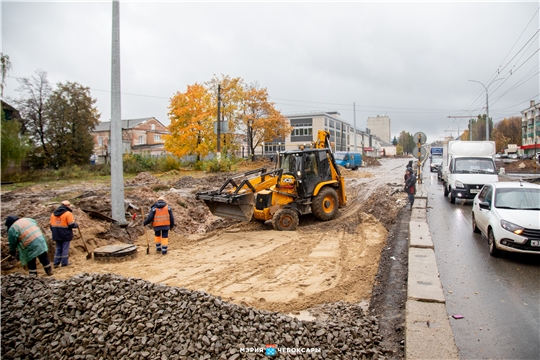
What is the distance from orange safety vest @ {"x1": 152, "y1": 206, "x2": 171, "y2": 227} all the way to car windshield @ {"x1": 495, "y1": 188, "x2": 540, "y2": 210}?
313 inches

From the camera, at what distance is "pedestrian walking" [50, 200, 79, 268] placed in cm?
812

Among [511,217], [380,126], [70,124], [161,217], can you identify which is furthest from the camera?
[380,126]

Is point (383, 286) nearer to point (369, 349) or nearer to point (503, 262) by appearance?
point (369, 349)

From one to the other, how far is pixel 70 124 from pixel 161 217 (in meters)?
32.6

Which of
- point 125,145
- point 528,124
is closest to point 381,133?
point 528,124

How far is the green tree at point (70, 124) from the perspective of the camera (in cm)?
3484

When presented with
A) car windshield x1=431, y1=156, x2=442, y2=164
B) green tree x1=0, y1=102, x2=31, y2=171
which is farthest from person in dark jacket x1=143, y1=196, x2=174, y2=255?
car windshield x1=431, y1=156, x2=442, y2=164

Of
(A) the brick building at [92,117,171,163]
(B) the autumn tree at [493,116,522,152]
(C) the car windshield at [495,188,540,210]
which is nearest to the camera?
(C) the car windshield at [495,188,540,210]

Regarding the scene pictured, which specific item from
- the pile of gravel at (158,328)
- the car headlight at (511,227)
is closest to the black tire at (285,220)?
the car headlight at (511,227)

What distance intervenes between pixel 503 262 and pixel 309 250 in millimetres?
4188

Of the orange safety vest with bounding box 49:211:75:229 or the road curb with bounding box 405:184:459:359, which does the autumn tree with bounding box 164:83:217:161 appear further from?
the road curb with bounding box 405:184:459:359

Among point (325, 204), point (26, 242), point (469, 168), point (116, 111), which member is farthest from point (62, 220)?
point (469, 168)

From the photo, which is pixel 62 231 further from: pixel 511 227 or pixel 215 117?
pixel 215 117

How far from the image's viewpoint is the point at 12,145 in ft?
82.3
